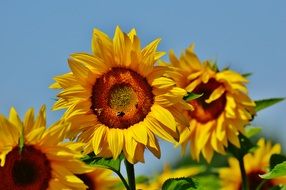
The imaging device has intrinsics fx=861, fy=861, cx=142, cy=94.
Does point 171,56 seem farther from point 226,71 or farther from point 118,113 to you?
point 118,113

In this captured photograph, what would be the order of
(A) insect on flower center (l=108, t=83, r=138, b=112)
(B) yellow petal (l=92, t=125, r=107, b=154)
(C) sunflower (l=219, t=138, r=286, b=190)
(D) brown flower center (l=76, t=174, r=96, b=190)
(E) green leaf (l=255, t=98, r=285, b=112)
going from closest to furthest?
1. (B) yellow petal (l=92, t=125, r=107, b=154)
2. (A) insect on flower center (l=108, t=83, r=138, b=112)
3. (D) brown flower center (l=76, t=174, r=96, b=190)
4. (E) green leaf (l=255, t=98, r=285, b=112)
5. (C) sunflower (l=219, t=138, r=286, b=190)

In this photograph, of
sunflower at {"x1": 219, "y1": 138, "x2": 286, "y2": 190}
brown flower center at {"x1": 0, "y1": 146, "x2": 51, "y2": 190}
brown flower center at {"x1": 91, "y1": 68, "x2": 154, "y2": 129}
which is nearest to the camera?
brown flower center at {"x1": 0, "y1": 146, "x2": 51, "y2": 190}

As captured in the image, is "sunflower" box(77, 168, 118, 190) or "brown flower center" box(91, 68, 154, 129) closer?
"brown flower center" box(91, 68, 154, 129)

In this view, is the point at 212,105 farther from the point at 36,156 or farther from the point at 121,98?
the point at 36,156

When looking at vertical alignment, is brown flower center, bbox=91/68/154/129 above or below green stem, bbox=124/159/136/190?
above

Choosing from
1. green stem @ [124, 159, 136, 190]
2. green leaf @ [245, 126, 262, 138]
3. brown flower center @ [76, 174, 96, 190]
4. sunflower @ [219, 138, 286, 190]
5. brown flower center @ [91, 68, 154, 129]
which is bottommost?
sunflower @ [219, 138, 286, 190]

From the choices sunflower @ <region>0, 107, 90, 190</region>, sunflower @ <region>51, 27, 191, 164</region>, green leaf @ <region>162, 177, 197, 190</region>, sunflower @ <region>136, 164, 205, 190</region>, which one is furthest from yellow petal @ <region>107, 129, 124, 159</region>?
sunflower @ <region>136, 164, 205, 190</region>

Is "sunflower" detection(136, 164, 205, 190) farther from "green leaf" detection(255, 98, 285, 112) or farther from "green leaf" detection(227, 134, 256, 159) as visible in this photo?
"green leaf" detection(255, 98, 285, 112)
